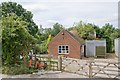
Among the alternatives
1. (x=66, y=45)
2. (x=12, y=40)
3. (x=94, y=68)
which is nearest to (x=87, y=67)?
(x=94, y=68)

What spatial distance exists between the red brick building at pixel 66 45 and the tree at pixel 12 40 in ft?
32.8

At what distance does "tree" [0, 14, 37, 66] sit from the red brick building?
32.8 feet

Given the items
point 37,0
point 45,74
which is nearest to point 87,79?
point 45,74

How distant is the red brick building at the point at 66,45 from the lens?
2191 cm

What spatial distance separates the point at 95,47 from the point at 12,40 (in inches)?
569

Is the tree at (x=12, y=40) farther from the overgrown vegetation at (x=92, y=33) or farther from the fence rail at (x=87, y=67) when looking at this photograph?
the overgrown vegetation at (x=92, y=33)

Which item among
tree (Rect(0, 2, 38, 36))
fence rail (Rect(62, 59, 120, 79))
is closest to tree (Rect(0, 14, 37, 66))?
fence rail (Rect(62, 59, 120, 79))

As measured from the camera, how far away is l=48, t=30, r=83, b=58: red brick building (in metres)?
21.9

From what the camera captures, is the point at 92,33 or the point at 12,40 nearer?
the point at 12,40

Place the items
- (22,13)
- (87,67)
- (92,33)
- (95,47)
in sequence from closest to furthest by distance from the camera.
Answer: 1. (87,67)
2. (95,47)
3. (22,13)
4. (92,33)

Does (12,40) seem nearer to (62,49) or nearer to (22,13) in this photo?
(62,49)

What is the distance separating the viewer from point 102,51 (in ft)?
79.7

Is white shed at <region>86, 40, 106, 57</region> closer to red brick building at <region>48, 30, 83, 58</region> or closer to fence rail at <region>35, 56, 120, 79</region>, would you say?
red brick building at <region>48, 30, 83, 58</region>

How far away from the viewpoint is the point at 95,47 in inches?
974
